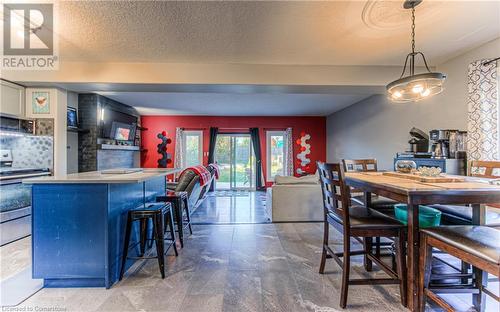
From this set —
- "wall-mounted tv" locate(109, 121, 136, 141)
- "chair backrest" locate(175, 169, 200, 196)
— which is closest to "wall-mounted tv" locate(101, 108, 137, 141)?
"wall-mounted tv" locate(109, 121, 136, 141)

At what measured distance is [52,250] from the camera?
1.93 meters

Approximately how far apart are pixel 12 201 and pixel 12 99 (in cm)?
158

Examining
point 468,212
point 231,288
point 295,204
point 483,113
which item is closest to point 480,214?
point 468,212

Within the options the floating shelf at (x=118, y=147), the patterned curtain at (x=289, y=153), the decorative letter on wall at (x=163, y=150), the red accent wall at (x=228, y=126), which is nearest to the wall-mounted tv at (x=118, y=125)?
the floating shelf at (x=118, y=147)

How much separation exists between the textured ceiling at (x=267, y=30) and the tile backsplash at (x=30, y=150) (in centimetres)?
154

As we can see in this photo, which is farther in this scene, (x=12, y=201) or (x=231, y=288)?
(x=12, y=201)

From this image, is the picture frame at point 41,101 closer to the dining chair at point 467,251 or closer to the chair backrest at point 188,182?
the chair backrest at point 188,182

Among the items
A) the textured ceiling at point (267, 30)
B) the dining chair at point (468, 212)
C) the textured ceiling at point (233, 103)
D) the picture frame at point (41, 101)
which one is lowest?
the dining chair at point (468, 212)

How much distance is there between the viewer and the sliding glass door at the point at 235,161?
24.9 ft

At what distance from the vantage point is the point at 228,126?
7.50m

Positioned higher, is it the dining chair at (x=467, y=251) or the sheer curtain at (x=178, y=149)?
the sheer curtain at (x=178, y=149)

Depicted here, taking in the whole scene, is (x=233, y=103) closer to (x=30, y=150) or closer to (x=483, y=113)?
(x=30, y=150)

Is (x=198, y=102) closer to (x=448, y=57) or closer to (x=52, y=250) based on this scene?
(x=52, y=250)

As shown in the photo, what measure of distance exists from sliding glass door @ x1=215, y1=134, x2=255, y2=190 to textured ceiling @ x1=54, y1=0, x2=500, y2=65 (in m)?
4.45
